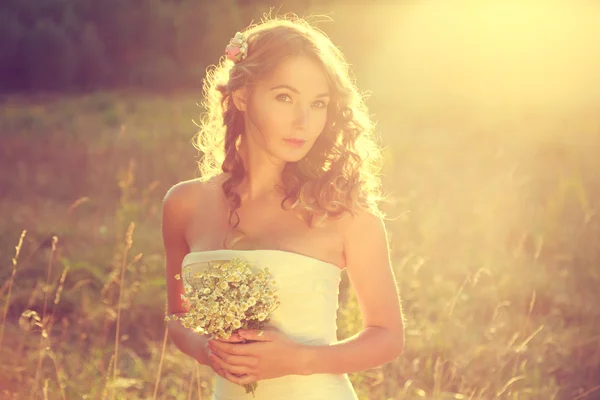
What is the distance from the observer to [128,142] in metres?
14.0

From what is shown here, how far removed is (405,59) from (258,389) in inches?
783

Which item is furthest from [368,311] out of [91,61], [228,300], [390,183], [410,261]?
[91,61]

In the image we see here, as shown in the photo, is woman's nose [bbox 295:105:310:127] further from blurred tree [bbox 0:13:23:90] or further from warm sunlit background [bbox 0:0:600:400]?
blurred tree [bbox 0:13:23:90]

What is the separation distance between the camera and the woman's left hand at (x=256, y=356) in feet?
8.27

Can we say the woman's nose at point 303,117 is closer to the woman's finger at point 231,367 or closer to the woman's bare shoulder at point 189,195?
the woman's bare shoulder at point 189,195

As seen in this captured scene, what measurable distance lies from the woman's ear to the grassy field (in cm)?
80

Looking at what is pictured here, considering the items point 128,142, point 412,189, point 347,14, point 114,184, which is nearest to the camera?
point 412,189

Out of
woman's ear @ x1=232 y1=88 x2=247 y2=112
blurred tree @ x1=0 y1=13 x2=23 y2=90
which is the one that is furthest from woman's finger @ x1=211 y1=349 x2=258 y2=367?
blurred tree @ x1=0 y1=13 x2=23 y2=90

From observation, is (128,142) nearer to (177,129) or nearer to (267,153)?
(177,129)

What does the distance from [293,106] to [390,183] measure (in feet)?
24.8

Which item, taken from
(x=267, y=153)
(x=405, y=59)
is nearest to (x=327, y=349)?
(x=267, y=153)

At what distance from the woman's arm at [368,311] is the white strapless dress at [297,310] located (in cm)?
13

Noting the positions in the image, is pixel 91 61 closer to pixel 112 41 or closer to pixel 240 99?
pixel 112 41

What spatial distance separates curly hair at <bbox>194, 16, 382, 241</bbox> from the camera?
116 inches
